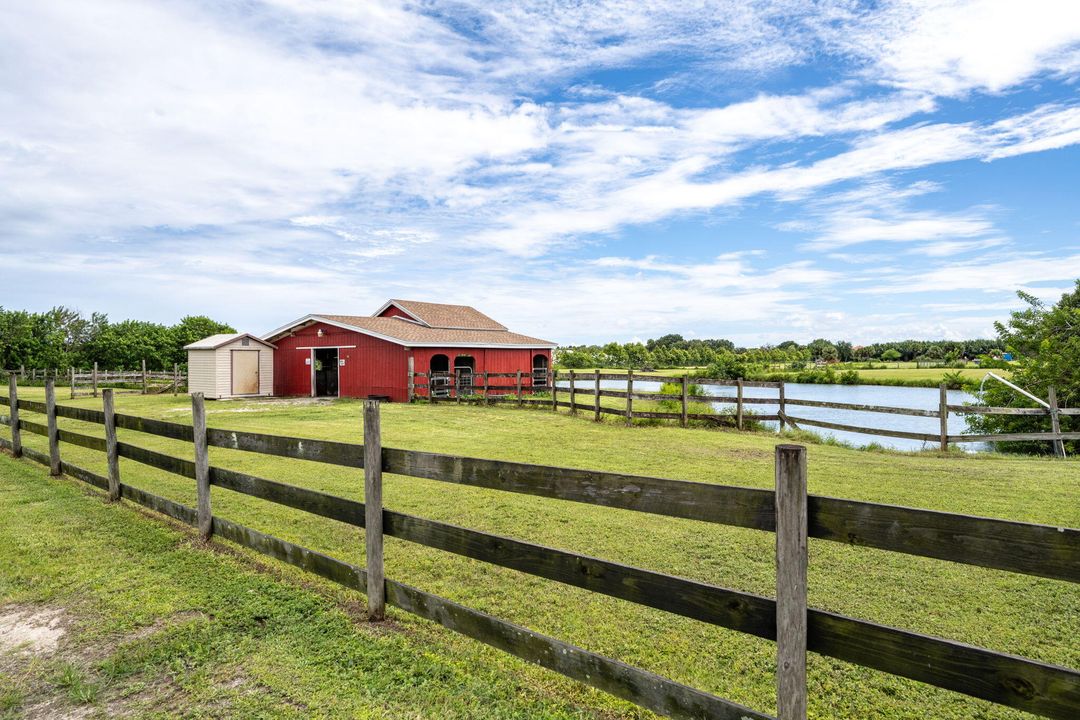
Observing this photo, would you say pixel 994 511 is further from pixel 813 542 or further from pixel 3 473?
pixel 3 473

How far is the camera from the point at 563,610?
4.00 metres

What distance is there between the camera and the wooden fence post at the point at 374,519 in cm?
376

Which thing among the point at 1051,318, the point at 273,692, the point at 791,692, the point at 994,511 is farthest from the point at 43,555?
the point at 1051,318

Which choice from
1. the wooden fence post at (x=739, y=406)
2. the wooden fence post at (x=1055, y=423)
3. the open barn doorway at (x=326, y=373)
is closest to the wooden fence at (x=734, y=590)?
the wooden fence post at (x=739, y=406)

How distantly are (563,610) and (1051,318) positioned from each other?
17.3 metres

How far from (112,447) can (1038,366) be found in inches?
739

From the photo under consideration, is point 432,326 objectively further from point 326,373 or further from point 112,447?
point 112,447

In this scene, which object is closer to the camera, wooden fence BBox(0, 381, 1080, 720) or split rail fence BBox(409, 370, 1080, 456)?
wooden fence BBox(0, 381, 1080, 720)

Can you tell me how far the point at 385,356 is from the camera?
76.8 ft

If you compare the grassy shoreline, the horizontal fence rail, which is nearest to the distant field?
the grassy shoreline

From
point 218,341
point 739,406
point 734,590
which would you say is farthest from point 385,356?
point 734,590

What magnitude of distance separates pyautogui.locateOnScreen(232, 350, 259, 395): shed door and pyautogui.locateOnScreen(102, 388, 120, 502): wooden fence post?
63.4ft

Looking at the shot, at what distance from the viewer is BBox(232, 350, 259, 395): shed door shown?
24641 millimetres

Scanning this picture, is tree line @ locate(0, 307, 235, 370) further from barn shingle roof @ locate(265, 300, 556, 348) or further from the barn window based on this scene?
the barn window
